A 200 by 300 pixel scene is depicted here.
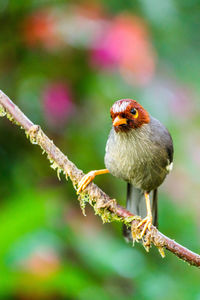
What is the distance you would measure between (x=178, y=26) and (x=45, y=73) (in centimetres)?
139

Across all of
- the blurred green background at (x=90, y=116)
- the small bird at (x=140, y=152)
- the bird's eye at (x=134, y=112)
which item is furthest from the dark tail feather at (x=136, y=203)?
the bird's eye at (x=134, y=112)

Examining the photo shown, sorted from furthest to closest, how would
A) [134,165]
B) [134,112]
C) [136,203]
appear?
[136,203] → [134,165] → [134,112]

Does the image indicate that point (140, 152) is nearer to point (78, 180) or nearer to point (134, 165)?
point (134, 165)

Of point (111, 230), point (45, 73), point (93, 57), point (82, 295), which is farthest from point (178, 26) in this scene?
point (82, 295)

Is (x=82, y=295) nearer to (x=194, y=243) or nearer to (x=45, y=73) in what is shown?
(x=194, y=243)

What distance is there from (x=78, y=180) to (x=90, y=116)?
1845 mm

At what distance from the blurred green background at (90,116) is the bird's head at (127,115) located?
0.99m

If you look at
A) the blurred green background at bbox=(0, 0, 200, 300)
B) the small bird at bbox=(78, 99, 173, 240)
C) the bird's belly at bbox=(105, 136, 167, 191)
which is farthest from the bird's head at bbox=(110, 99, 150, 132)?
the blurred green background at bbox=(0, 0, 200, 300)

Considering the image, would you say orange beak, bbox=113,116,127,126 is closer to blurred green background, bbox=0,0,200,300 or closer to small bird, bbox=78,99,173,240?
small bird, bbox=78,99,173,240

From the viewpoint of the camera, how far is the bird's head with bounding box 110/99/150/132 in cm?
207

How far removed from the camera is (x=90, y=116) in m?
3.67

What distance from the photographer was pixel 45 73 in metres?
3.58

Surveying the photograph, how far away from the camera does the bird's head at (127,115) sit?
6.80ft

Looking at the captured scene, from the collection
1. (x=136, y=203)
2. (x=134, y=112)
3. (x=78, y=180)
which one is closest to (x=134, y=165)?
(x=134, y=112)
